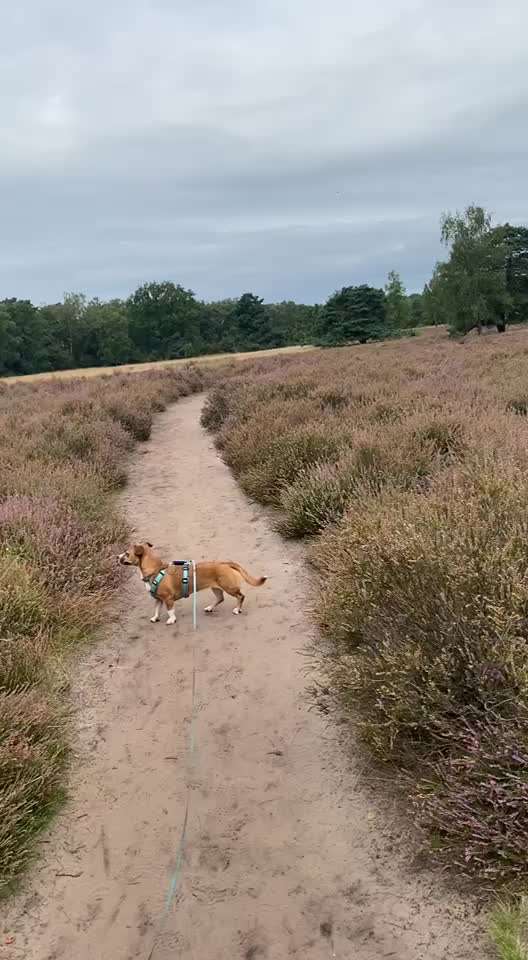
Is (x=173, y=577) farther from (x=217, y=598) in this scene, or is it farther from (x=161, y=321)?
(x=161, y=321)

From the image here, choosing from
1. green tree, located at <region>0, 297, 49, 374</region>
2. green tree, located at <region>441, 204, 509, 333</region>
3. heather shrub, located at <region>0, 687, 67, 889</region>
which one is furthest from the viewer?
green tree, located at <region>0, 297, 49, 374</region>

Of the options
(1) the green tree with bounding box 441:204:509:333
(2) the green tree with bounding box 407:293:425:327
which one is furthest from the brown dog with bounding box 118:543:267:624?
(2) the green tree with bounding box 407:293:425:327

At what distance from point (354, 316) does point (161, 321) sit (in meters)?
31.4

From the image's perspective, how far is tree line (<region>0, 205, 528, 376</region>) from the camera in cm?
4338

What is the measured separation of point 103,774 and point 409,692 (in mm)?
1730

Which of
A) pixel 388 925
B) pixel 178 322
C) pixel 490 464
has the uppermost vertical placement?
pixel 178 322

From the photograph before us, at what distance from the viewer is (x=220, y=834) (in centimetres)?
288

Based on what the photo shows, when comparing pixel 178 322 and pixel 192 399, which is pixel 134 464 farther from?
pixel 178 322

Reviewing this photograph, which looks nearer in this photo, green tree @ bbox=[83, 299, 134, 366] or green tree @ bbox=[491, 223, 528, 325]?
green tree @ bbox=[491, 223, 528, 325]

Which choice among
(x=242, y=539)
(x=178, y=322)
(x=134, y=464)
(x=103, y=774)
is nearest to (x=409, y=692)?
(x=103, y=774)

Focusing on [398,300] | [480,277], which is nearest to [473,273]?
[480,277]

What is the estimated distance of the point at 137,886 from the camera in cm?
263

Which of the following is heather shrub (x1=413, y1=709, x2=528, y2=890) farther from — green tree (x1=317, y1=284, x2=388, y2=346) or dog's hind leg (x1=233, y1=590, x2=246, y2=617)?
green tree (x1=317, y1=284, x2=388, y2=346)

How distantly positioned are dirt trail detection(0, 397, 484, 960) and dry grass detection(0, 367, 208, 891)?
0.21 metres
